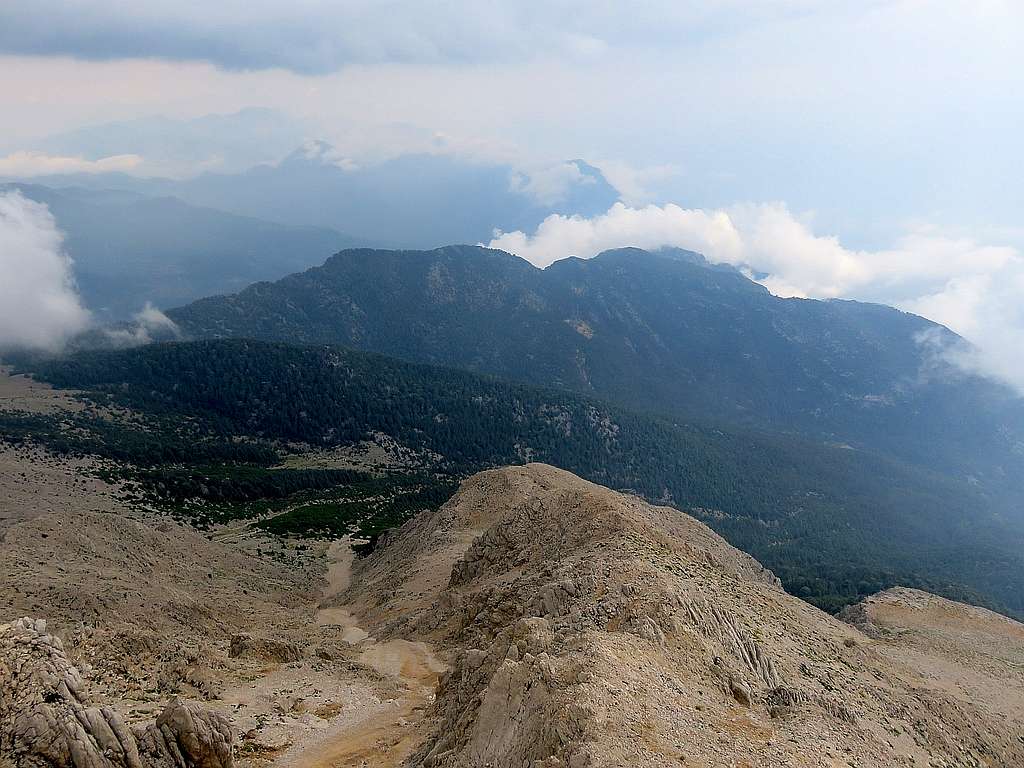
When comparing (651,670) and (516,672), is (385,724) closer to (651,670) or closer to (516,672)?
(516,672)

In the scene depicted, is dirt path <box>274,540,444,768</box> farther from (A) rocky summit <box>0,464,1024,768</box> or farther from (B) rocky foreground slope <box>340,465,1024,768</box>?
(B) rocky foreground slope <box>340,465,1024,768</box>

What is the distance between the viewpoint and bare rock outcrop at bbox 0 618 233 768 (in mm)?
20703

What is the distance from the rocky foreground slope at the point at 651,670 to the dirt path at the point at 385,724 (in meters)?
1.89

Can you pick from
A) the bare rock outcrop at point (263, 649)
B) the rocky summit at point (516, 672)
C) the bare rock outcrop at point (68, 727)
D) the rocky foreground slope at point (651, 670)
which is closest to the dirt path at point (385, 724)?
the rocky summit at point (516, 672)

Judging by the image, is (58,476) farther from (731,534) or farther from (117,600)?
(731,534)

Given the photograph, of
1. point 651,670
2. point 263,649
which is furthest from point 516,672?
point 263,649

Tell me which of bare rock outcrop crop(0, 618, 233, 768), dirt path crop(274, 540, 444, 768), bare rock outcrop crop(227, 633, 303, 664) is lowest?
Result: bare rock outcrop crop(227, 633, 303, 664)

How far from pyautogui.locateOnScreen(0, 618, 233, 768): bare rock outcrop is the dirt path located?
4.60 metres

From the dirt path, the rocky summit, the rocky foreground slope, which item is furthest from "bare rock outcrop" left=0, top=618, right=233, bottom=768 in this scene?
the rocky foreground slope

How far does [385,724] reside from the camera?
3247 centimetres

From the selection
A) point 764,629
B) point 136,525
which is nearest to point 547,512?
point 764,629

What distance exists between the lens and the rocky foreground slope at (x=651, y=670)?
74.8ft

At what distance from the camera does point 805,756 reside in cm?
2453

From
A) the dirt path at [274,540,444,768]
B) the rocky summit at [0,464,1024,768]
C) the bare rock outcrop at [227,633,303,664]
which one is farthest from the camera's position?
the bare rock outcrop at [227,633,303,664]
